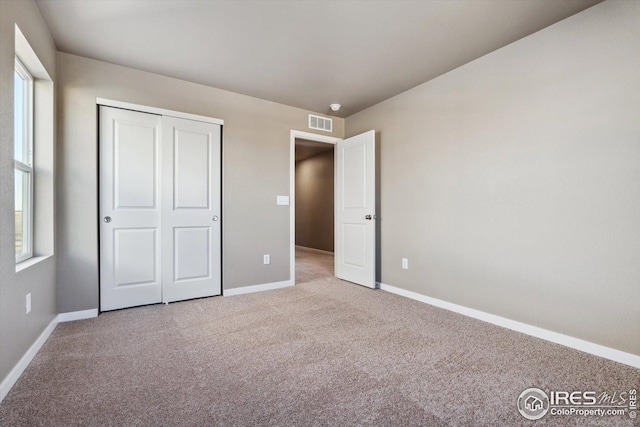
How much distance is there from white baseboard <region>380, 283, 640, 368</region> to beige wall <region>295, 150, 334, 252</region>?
158 inches

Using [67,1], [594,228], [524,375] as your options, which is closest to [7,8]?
[67,1]

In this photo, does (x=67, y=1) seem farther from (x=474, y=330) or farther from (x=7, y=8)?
(x=474, y=330)

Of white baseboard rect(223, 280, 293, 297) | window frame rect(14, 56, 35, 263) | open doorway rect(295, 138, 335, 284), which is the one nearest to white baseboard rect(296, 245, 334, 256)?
open doorway rect(295, 138, 335, 284)

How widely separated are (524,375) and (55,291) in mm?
3674

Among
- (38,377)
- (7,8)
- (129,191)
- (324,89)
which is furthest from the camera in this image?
Answer: (324,89)

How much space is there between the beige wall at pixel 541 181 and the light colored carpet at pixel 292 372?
38 centimetres

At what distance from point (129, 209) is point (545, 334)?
3888 millimetres

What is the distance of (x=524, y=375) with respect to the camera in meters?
1.82

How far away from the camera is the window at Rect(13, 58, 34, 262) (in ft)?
7.18

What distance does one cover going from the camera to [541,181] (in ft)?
7.80

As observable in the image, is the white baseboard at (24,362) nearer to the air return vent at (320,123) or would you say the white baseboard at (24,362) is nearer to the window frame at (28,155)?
the window frame at (28,155)

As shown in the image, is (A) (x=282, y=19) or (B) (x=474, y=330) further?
(B) (x=474, y=330)

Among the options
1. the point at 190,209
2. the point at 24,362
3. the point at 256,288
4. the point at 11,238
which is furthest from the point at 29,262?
the point at 256,288

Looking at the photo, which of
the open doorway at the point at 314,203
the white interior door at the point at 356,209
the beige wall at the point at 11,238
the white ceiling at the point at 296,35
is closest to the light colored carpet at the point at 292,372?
the beige wall at the point at 11,238
